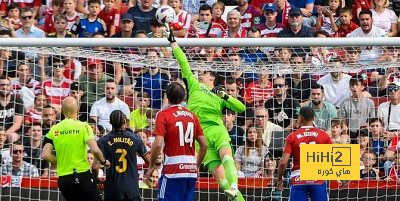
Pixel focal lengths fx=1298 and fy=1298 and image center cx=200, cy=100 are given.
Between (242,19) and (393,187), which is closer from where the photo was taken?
(393,187)

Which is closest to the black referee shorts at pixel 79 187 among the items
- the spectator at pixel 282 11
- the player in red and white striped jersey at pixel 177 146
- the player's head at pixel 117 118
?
the player's head at pixel 117 118

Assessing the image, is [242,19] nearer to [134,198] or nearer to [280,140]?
[280,140]

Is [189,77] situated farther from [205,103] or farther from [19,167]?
[19,167]

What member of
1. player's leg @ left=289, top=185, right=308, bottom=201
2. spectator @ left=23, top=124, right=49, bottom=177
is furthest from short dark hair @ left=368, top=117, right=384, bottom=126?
spectator @ left=23, top=124, right=49, bottom=177

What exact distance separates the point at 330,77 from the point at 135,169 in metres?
3.91

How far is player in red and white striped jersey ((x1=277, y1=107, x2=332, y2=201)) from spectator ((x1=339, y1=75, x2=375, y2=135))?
5.85 feet

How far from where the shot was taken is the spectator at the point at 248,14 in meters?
20.8

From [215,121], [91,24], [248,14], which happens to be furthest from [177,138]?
[248,14]

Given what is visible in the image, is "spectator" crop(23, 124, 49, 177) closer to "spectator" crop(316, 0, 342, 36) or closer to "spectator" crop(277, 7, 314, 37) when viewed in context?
"spectator" crop(277, 7, 314, 37)

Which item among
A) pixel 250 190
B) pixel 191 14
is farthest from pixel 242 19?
pixel 250 190

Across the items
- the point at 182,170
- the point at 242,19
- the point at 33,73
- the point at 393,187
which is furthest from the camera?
the point at 242,19

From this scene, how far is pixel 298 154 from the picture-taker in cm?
1580

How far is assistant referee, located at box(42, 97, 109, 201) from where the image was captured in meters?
15.2

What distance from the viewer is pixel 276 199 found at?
16984 millimetres
